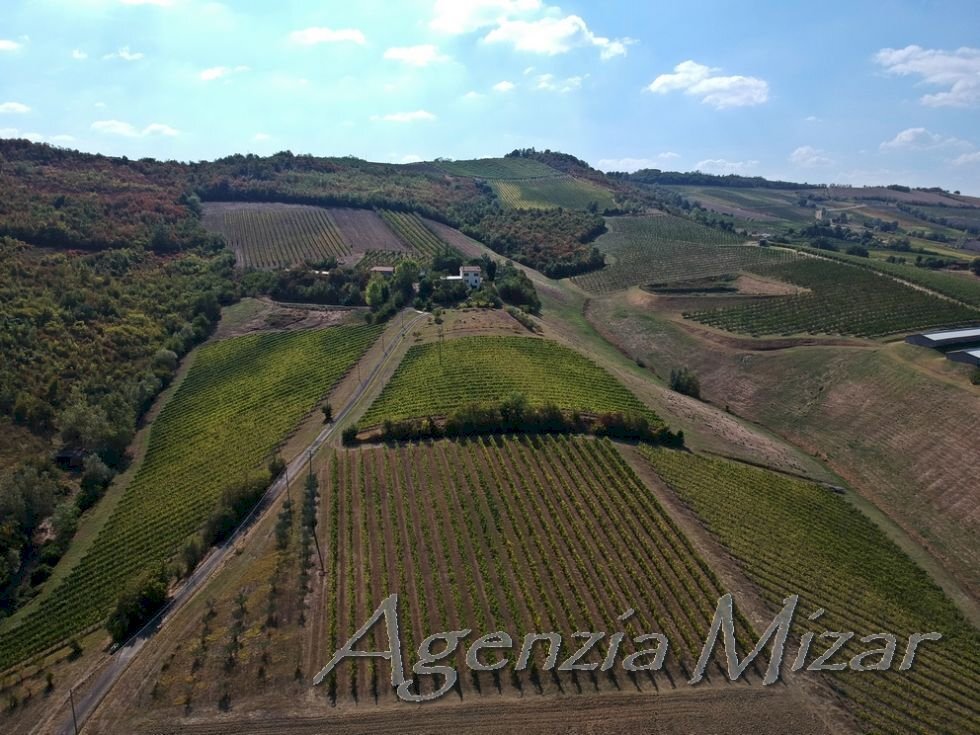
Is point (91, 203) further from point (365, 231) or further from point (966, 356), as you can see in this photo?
point (966, 356)

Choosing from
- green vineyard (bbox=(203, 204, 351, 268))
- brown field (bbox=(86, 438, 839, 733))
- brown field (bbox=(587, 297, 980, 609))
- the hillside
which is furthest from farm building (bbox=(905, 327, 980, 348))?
green vineyard (bbox=(203, 204, 351, 268))

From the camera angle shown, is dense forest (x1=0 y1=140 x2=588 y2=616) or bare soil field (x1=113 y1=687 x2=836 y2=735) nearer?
bare soil field (x1=113 y1=687 x2=836 y2=735)

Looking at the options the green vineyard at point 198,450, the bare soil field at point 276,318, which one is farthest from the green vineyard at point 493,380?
the bare soil field at point 276,318

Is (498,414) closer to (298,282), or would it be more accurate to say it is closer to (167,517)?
(167,517)

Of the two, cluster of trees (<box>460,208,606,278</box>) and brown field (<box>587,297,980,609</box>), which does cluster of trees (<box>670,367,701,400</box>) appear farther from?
cluster of trees (<box>460,208,606,278</box>)

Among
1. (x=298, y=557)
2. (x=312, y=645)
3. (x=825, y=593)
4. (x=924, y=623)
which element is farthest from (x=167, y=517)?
(x=924, y=623)

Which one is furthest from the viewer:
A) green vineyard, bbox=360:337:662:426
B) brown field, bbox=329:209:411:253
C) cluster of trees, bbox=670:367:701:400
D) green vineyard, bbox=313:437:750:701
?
brown field, bbox=329:209:411:253
